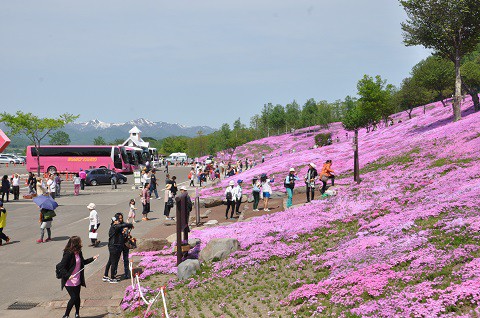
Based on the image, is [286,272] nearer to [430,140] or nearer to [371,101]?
[430,140]

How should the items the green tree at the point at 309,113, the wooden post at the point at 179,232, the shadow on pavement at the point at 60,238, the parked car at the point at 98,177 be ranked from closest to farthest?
the wooden post at the point at 179,232
the shadow on pavement at the point at 60,238
the parked car at the point at 98,177
the green tree at the point at 309,113

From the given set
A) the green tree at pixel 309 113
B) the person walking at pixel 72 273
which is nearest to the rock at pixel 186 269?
the person walking at pixel 72 273

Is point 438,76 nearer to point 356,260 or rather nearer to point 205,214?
point 205,214

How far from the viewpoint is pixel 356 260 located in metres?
12.1

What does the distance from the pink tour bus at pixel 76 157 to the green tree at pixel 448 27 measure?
144 feet

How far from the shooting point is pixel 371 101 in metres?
80.5

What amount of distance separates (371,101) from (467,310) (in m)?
76.5

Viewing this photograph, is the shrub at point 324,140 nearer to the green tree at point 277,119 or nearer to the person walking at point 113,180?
the green tree at point 277,119

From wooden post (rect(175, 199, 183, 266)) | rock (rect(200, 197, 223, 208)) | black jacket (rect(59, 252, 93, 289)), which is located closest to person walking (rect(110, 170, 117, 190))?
rock (rect(200, 197, 223, 208))

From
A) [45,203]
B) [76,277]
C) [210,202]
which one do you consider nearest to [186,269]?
[76,277]

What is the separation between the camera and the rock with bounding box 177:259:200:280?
44.3 feet

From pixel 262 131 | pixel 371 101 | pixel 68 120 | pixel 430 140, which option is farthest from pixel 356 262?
pixel 262 131

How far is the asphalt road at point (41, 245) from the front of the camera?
44.1ft

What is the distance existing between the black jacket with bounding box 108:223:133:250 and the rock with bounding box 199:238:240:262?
9.58 feet
